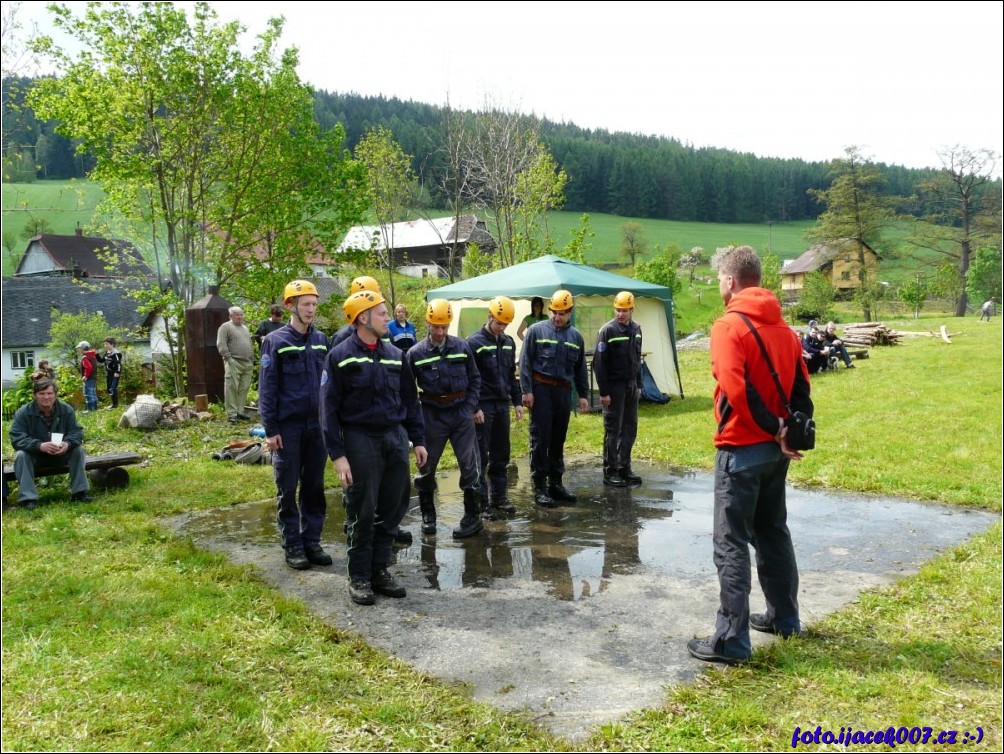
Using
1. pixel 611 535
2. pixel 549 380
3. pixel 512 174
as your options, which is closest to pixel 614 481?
pixel 549 380

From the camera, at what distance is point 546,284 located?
522 inches

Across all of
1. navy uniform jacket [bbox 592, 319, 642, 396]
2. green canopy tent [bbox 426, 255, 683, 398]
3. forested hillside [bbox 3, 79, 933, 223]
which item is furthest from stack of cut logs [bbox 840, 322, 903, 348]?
forested hillside [bbox 3, 79, 933, 223]

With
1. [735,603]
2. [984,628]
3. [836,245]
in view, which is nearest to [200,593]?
[735,603]

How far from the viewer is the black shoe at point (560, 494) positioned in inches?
301

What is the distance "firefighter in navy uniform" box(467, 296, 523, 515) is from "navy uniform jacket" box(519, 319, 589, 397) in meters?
0.22

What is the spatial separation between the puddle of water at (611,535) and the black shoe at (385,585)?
32 cm

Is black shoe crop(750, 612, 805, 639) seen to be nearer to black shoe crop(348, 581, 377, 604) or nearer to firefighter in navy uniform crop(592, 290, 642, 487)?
black shoe crop(348, 581, 377, 604)

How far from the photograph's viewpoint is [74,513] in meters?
7.32

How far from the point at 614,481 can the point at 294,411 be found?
3.99m

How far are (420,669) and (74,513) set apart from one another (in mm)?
5041

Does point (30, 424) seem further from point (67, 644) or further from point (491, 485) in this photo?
point (491, 485)

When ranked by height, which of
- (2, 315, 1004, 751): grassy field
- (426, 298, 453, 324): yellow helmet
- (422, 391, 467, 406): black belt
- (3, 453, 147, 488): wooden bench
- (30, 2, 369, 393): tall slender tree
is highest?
(30, 2, 369, 393): tall slender tree

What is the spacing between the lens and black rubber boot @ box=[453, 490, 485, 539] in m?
6.42

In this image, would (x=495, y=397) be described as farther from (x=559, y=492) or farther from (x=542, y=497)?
(x=559, y=492)
